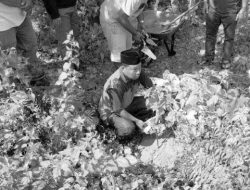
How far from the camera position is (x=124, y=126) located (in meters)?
4.23

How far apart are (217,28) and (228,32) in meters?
0.18

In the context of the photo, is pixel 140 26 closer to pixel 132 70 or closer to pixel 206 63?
pixel 206 63

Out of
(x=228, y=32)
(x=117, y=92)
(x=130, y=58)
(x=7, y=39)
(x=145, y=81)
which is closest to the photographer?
(x=130, y=58)

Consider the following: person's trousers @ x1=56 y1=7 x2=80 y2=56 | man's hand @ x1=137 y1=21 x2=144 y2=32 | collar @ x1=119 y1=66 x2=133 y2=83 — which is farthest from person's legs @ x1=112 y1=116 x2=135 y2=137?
man's hand @ x1=137 y1=21 x2=144 y2=32

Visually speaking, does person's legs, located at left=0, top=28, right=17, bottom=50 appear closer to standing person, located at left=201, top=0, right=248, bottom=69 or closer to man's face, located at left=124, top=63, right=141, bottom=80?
man's face, located at left=124, top=63, right=141, bottom=80

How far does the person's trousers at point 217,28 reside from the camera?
16.4 ft

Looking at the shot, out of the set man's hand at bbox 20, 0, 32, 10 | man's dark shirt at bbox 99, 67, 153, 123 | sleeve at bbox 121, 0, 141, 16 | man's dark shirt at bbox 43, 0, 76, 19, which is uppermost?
man's hand at bbox 20, 0, 32, 10

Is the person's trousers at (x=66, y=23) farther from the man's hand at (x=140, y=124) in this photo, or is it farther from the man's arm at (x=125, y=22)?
the man's hand at (x=140, y=124)

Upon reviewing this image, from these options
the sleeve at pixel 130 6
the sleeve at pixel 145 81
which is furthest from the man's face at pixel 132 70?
the sleeve at pixel 130 6

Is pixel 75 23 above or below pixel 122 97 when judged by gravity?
above

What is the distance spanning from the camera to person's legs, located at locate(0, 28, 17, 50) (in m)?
4.29

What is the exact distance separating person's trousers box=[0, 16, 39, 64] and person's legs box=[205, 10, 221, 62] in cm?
248

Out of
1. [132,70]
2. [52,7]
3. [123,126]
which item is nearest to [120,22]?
[52,7]

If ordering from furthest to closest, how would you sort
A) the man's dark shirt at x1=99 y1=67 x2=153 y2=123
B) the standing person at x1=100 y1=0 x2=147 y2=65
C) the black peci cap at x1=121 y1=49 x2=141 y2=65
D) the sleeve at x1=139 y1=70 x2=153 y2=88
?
1. the standing person at x1=100 y1=0 x2=147 y2=65
2. the sleeve at x1=139 y1=70 x2=153 y2=88
3. the man's dark shirt at x1=99 y1=67 x2=153 y2=123
4. the black peci cap at x1=121 y1=49 x2=141 y2=65
